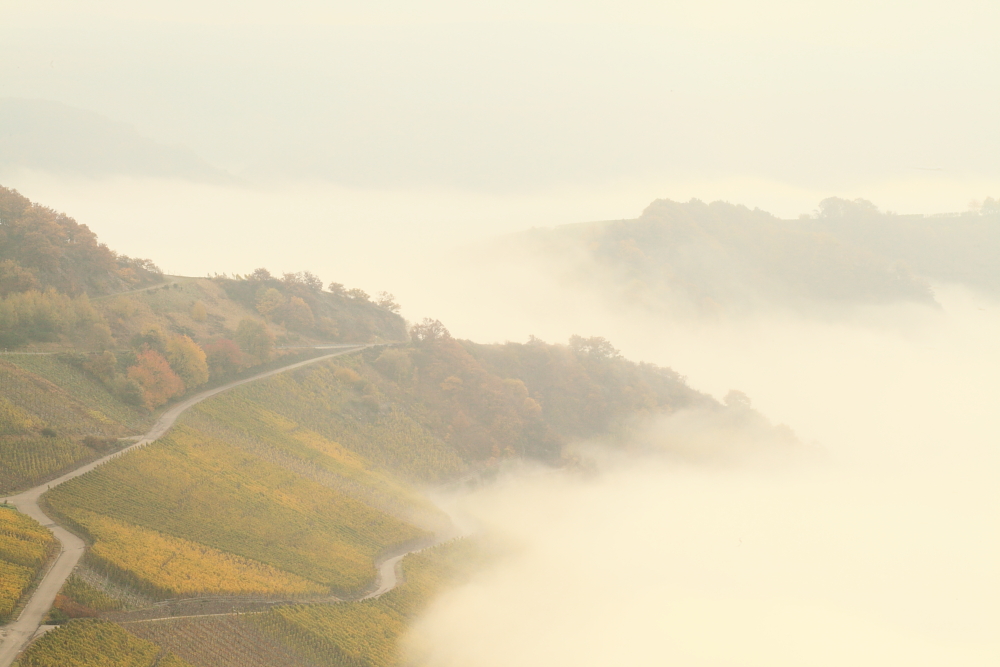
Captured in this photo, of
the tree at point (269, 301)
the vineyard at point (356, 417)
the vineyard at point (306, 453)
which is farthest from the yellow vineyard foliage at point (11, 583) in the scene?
the tree at point (269, 301)

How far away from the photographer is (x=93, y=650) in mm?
27172

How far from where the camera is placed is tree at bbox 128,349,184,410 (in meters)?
57.9

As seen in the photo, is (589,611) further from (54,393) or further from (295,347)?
(295,347)

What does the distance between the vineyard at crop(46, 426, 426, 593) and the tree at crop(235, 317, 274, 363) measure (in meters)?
19.0

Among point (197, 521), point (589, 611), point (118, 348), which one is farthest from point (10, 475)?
point (589, 611)

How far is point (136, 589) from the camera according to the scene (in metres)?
33.2

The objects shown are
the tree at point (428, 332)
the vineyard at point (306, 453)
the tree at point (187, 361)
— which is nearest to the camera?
the vineyard at point (306, 453)

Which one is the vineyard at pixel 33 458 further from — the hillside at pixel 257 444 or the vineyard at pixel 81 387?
the vineyard at pixel 81 387

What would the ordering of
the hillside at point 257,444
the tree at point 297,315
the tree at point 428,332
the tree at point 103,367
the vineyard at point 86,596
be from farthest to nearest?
the tree at point 428,332
the tree at point 297,315
the tree at point 103,367
the hillside at point 257,444
the vineyard at point 86,596

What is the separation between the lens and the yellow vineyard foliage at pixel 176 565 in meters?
33.9

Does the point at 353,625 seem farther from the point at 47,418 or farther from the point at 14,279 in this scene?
the point at 14,279

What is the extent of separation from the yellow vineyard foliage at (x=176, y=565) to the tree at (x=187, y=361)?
27.8 m

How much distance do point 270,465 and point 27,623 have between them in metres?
28.0

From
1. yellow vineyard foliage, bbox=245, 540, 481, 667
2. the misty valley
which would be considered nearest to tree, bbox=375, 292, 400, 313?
the misty valley
